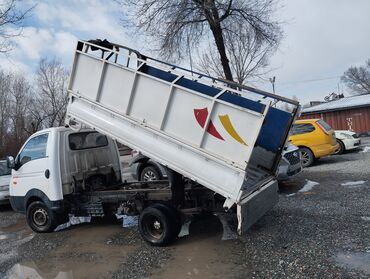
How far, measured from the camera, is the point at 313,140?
1474 cm

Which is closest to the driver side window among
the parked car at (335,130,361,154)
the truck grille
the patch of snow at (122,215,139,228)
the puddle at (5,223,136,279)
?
the puddle at (5,223,136,279)

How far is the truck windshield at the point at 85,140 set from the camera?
8.41 metres

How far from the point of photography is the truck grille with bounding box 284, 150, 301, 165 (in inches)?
433

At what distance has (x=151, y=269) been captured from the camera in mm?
5949

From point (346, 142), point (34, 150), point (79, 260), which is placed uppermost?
point (346, 142)

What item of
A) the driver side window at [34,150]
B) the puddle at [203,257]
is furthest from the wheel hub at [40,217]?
the puddle at [203,257]

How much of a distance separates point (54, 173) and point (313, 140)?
993cm

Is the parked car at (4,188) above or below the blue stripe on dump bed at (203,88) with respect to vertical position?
below

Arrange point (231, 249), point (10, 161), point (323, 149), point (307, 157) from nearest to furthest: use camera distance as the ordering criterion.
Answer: point (231, 249)
point (10, 161)
point (323, 149)
point (307, 157)

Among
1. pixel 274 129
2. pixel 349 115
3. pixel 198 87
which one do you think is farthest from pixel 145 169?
pixel 349 115

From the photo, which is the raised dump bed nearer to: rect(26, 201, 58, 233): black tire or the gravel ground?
the gravel ground

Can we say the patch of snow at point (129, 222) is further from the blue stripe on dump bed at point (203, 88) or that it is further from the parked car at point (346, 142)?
the parked car at point (346, 142)

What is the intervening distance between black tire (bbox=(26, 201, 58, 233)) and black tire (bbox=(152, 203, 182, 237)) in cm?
262

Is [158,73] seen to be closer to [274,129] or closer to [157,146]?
[157,146]
